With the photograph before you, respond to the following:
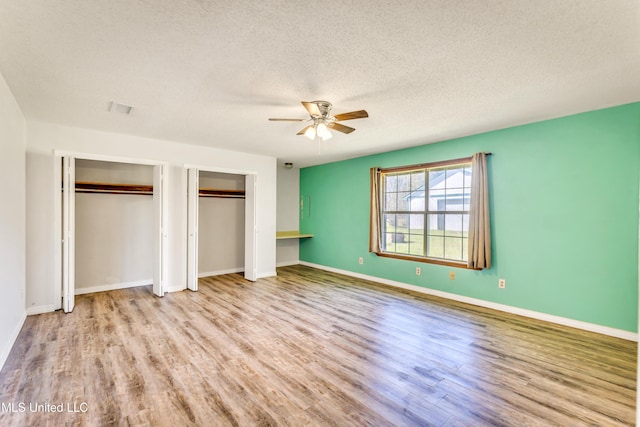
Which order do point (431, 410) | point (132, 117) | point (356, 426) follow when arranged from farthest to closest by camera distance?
point (132, 117), point (431, 410), point (356, 426)

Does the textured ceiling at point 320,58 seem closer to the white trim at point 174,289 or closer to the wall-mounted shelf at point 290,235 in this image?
the white trim at point 174,289

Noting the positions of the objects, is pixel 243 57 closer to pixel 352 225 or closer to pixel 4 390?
pixel 4 390

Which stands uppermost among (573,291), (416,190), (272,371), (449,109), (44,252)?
(449,109)

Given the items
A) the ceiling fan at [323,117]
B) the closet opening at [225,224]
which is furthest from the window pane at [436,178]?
the closet opening at [225,224]

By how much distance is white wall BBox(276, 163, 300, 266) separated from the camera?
7.47m

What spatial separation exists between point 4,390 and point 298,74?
3264 millimetres

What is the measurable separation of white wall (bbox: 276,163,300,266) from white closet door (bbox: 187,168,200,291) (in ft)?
8.23

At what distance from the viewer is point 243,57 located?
2279mm

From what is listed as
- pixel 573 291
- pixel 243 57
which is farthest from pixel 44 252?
pixel 573 291

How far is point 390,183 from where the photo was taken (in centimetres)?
576

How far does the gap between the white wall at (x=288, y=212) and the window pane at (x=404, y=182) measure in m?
2.98

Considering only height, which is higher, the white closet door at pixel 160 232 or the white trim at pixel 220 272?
the white closet door at pixel 160 232

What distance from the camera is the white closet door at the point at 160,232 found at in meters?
4.73

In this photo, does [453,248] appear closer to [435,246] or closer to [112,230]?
[435,246]
